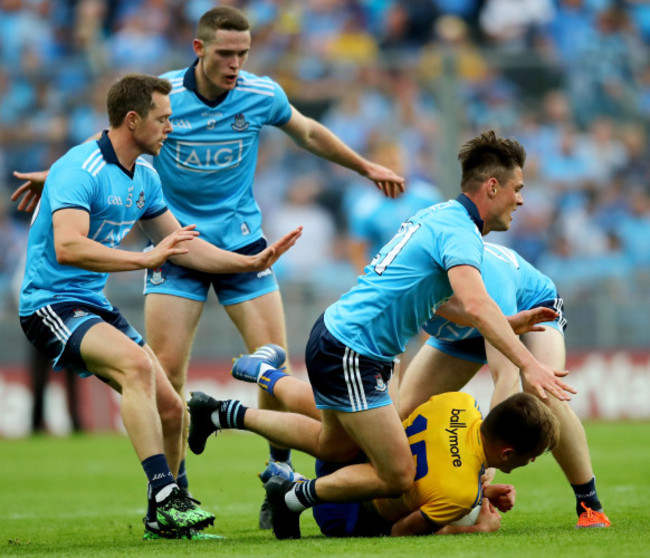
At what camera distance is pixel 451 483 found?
5.48m

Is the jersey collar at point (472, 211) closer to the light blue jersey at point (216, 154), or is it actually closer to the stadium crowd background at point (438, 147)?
the light blue jersey at point (216, 154)

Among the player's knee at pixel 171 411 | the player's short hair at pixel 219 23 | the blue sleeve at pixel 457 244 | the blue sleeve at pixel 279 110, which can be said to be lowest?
the player's knee at pixel 171 411

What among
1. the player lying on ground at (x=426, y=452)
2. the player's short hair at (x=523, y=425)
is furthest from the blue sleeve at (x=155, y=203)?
the player's short hair at (x=523, y=425)

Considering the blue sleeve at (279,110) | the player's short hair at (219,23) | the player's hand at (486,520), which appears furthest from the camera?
the blue sleeve at (279,110)

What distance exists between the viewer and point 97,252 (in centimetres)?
564

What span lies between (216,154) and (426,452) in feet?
8.67

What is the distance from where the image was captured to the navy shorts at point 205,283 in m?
7.20

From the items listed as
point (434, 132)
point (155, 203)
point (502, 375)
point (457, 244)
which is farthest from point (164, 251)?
point (434, 132)

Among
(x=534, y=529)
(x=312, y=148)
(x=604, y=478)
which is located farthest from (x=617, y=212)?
(x=534, y=529)

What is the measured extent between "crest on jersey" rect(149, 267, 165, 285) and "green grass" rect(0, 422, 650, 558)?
1.54 meters

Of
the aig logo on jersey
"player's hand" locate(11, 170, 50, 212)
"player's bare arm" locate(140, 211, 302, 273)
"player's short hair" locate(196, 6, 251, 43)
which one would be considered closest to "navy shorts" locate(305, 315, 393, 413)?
"player's bare arm" locate(140, 211, 302, 273)

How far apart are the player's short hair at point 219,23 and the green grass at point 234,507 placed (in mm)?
3096

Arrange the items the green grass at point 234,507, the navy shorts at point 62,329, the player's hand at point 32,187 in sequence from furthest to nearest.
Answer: the player's hand at point 32,187 < the navy shorts at point 62,329 < the green grass at point 234,507

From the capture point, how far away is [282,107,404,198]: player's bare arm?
7531 mm
